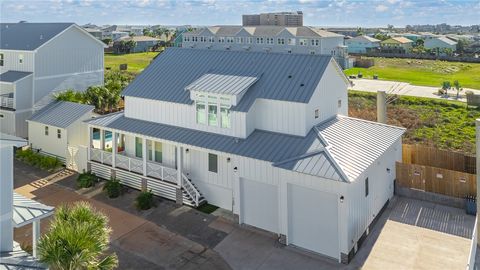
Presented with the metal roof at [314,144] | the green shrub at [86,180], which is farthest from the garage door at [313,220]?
the green shrub at [86,180]

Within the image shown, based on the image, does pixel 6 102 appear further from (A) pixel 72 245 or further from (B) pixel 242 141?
(A) pixel 72 245

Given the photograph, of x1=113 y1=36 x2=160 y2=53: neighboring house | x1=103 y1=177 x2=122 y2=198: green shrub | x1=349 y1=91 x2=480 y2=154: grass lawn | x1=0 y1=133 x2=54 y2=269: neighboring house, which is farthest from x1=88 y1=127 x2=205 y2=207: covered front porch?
x1=113 y1=36 x2=160 y2=53: neighboring house


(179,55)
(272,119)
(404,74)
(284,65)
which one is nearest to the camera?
(272,119)

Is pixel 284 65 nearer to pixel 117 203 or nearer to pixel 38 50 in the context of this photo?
pixel 117 203

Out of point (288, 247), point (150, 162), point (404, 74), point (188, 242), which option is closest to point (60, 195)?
point (150, 162)

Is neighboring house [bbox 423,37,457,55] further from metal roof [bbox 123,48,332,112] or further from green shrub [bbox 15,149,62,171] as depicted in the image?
green shrub [bbox 15,149,62,171]
